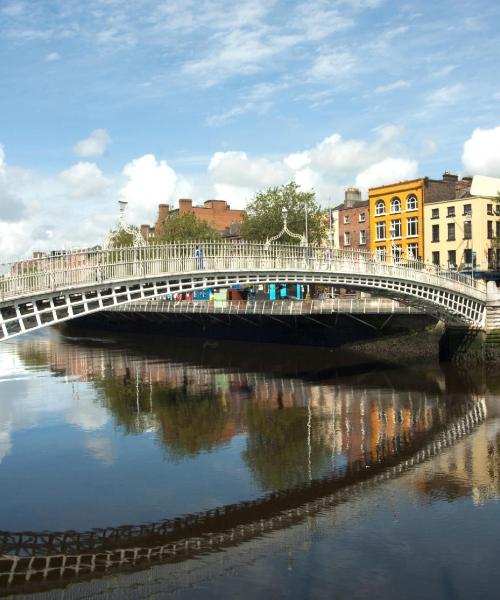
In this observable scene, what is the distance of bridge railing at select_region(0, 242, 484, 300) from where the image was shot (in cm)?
1892

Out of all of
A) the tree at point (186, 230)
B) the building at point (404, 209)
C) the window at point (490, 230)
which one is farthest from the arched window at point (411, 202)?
the tree at point (186, 230)

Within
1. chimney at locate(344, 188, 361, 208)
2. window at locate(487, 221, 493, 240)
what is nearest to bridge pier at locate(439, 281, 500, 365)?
window at locate(487, 221, 493, 240)

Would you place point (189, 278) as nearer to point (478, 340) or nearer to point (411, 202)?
point (478, 340)

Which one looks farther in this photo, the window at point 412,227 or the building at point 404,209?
the window at point 412,227

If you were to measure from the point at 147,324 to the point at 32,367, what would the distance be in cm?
2223

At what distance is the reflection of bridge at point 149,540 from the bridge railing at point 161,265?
7358mm

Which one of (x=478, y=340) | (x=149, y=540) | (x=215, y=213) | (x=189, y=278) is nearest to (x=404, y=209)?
(x=478, y=340)

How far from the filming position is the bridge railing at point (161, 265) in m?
18.9

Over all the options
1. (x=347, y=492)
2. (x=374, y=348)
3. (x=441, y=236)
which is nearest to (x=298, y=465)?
(x=347, y=492)

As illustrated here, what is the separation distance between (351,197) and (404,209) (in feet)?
28.6

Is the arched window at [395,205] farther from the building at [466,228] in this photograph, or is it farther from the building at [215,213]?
the building at [215,213]

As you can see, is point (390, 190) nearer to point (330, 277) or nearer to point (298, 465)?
point (330, 277)

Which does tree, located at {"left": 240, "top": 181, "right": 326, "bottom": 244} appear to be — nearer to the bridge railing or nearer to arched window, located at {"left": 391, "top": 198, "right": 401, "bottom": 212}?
arched window, located at {"left": 391, "top": 198, "right": 401, "bottom": 212}

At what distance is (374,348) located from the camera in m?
40.1
